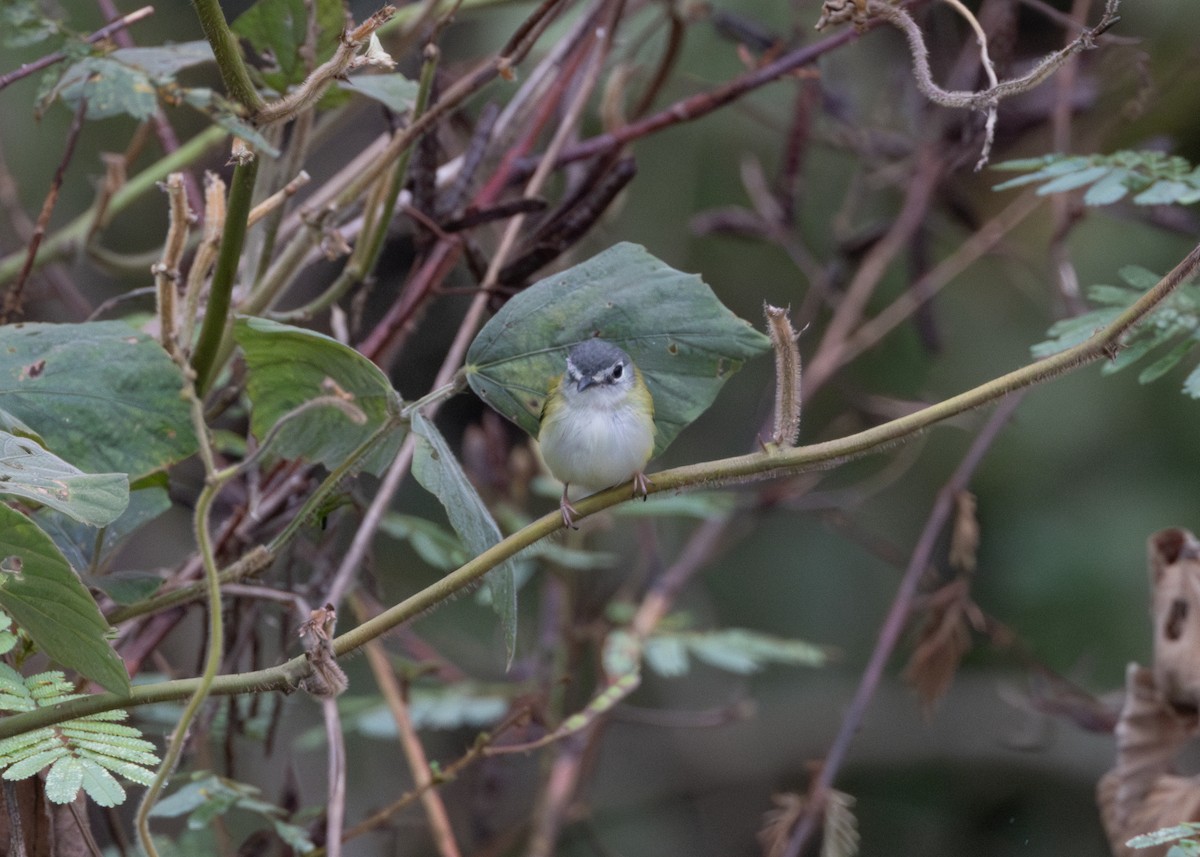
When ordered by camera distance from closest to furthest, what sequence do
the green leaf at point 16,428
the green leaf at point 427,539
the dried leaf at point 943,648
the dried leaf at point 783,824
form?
the green leaf at point 16,428, the dried leaf at point 783,824, the green leaf at point 427,539, the dried leaf at point 943,648

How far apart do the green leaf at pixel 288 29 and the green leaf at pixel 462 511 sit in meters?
0.73

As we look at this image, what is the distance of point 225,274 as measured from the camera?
4.19 feet

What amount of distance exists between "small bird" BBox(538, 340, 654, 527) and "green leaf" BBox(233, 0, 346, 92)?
59 centimetres

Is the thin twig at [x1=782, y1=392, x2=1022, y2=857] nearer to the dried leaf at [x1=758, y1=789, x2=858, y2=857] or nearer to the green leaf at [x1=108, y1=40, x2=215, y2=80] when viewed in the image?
the dried leaf at [x1=758, y1=789, x2=858, y2=857]

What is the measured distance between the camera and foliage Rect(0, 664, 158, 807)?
42.7 inches

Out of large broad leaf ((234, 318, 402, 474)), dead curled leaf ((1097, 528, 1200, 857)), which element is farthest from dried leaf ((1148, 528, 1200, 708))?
large broad leaf ((234, 318, 402, 474))

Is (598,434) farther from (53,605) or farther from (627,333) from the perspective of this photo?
(53,605)

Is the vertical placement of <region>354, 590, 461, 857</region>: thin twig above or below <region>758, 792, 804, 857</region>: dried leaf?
above

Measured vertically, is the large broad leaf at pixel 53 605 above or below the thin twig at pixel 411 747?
above

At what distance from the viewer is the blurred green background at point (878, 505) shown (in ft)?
12.5

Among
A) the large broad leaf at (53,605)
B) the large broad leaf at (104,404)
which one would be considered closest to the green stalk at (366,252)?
the large broad leaf at (104,404)

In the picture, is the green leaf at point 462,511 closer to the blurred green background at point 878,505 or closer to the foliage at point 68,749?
the foliage at point 68,749

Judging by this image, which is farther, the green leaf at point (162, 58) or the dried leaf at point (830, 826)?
the dried leaf at point (830, 826)

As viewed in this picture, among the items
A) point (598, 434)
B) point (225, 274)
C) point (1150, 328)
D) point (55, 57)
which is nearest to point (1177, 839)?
point (1150, 328)
